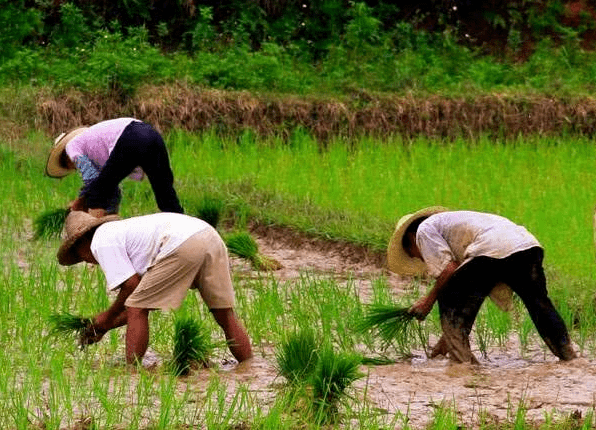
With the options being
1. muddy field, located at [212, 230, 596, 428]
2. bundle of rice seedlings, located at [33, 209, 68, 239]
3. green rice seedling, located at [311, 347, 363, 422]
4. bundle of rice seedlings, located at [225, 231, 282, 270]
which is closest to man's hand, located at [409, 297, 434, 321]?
muddy field, located at [212, 230, 596, 428]

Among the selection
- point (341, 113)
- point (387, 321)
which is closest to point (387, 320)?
point (387, 321)

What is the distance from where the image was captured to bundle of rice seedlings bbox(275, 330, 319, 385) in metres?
5.55

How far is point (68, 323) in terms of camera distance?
6137mm

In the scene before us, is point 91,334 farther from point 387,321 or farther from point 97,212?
point 97,212

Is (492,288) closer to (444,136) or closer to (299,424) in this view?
(299,424)

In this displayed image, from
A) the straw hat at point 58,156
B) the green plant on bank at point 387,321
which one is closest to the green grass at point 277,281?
the green plant on bank at point 387,321

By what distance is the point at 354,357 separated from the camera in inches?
209

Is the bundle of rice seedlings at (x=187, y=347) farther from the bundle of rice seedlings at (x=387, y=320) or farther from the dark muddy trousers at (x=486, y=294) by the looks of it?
the dark muddy trousers at (x=486, y=294)

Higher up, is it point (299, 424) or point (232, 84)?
point (299, 424)

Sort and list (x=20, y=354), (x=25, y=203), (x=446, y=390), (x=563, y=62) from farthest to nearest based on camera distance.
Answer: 1. (x=563, y=62)
2. (x=25, y=203)
3. (x=20, y=354)
4. (x=446, y=390)

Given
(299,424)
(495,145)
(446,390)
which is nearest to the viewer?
(299,424)

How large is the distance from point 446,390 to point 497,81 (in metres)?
8.49

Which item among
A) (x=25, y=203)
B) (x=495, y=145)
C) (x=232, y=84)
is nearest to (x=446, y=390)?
(x=25, y=203)

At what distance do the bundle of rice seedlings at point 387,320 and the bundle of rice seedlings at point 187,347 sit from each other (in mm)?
730
